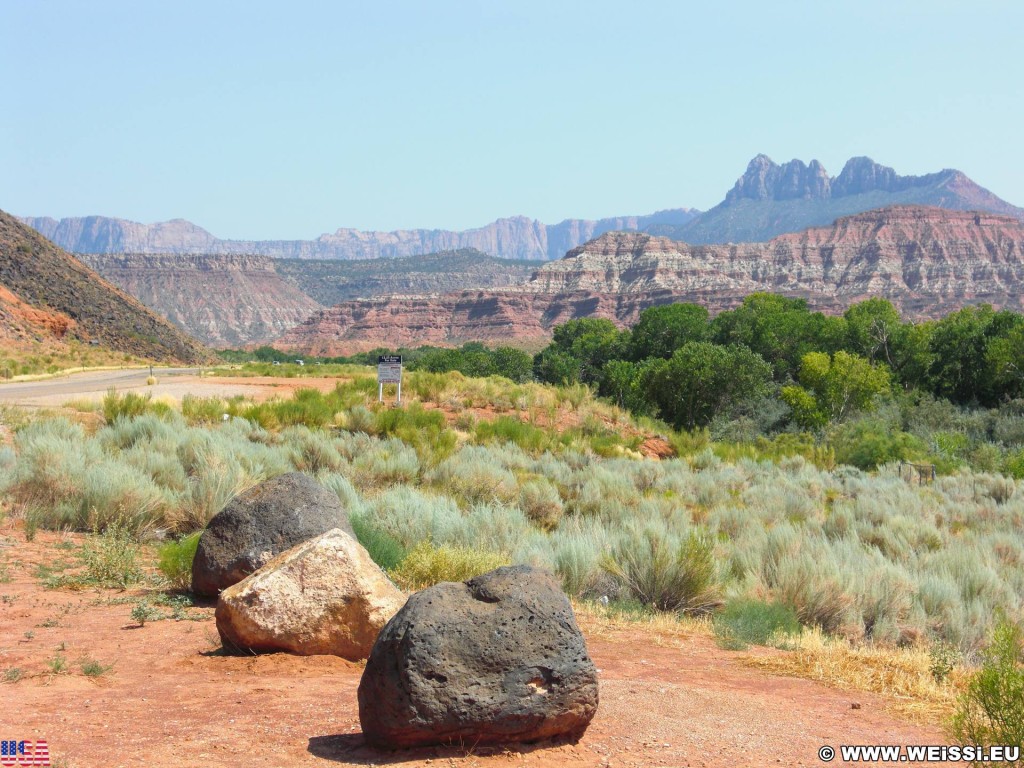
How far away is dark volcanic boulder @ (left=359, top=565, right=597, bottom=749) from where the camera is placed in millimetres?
5059

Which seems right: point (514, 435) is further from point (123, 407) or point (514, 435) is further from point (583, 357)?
point (583, 357)

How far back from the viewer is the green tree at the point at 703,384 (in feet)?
138

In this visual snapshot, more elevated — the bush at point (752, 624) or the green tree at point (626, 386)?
the bush at point (752, 624)

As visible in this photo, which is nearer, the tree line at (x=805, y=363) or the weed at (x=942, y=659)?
the weed at (x=942, y=659)

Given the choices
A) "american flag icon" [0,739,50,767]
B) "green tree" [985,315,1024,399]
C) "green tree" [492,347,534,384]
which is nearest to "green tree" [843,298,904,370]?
"green tree" [985,315,1024,399]

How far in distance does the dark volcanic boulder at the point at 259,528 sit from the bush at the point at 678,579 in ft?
11.8

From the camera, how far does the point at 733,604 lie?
9.88m

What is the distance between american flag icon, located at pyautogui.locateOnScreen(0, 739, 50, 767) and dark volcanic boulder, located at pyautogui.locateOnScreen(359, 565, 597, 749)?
164 cm

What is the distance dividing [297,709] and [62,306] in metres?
60.4

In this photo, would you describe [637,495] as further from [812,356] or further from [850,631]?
[812,356]

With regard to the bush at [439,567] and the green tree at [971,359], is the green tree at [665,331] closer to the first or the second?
the green tree at [971,359]

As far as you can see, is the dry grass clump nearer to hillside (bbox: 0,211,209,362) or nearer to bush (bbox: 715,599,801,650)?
bush (bbox: 715,599,801,650)

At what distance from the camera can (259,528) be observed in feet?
28.1

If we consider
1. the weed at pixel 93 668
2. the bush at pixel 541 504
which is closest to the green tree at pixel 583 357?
the bush at pixel 541 504
